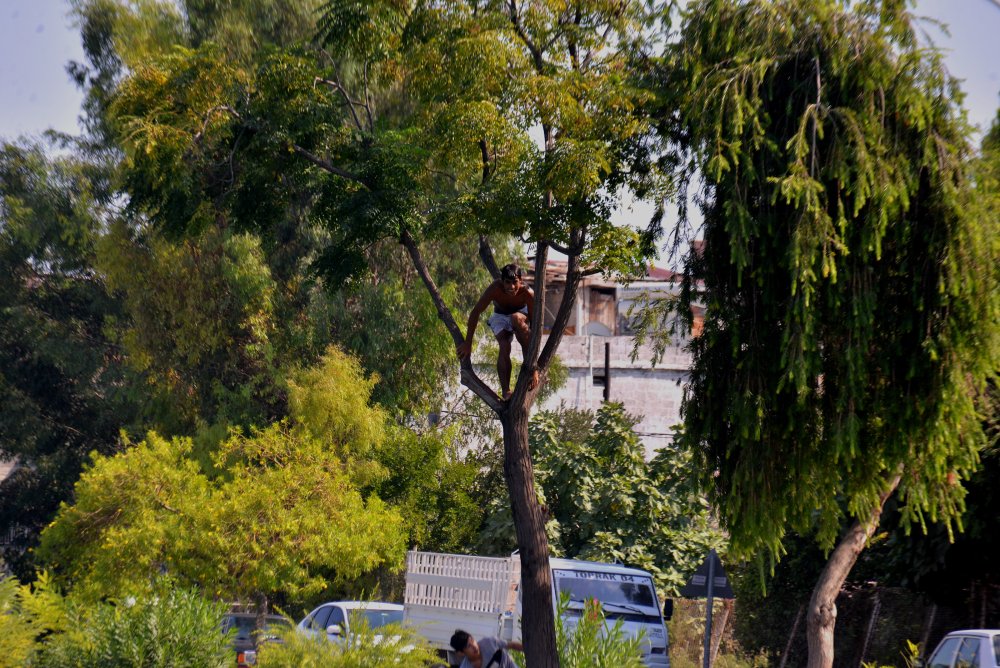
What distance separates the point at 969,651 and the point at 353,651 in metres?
7.02

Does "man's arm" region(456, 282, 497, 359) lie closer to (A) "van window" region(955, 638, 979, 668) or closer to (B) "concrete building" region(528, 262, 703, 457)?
(A) "van window" region(955, 638, 979, 668)

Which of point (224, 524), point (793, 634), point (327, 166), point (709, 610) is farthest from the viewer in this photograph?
point (793, 634)

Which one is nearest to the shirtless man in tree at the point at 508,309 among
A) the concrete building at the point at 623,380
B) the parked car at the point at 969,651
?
the parked car at the point at 969,651

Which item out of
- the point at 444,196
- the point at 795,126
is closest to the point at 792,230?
the point at 795,126

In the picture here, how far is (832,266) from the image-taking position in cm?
934

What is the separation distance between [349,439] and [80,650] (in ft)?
41.6

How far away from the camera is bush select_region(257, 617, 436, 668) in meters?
11.9

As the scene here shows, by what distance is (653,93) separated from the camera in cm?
1137

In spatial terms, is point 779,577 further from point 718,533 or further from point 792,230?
point 792,230

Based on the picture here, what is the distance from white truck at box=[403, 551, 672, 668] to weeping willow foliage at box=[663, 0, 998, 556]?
795 centimetres

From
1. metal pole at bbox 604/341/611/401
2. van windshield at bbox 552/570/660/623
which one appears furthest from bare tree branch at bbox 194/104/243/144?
metal pole at bbox 604/341/611/401

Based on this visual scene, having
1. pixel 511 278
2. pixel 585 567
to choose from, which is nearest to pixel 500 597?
pixel 585 567

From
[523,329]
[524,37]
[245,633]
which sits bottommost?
[245,633]

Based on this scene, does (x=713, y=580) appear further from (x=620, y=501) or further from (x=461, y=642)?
(x=620, y=501)
